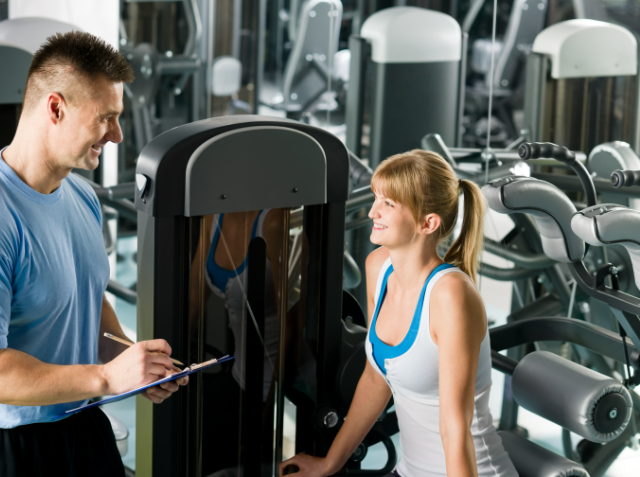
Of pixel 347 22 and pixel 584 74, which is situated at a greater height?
pixel 347 22

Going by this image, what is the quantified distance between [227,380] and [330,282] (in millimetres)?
307

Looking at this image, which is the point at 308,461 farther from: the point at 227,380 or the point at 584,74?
the point at 584,74

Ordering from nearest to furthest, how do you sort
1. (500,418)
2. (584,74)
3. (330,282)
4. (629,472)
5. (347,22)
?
(330,282) → (629,472) → (584,74) → (500,418) → (347,22)

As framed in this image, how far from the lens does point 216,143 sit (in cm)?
130

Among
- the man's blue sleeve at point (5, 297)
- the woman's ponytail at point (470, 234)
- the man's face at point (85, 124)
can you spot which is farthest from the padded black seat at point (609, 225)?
the man's blue sleeve at point (5, 297)

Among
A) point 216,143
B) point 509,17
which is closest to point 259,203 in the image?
point 216,143

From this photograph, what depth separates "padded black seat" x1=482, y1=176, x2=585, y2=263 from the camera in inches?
66.7

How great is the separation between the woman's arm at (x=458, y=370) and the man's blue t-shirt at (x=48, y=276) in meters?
0.70

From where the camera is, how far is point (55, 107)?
48.8 inches

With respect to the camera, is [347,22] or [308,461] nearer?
[308,461]

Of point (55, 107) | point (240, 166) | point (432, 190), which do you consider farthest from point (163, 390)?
point (432, 190)

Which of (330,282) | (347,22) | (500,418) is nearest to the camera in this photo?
(330,282)

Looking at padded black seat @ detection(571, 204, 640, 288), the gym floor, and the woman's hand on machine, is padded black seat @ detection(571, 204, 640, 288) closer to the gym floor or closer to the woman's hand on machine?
the woman's hand on machine

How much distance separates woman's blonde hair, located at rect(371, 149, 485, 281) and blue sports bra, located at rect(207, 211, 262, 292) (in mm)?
275
